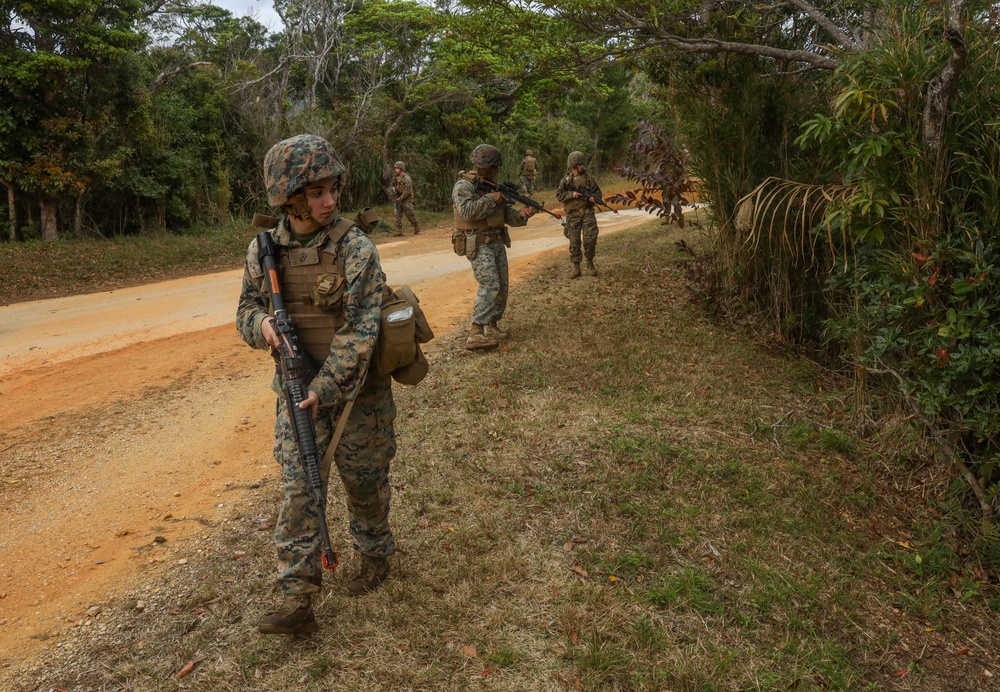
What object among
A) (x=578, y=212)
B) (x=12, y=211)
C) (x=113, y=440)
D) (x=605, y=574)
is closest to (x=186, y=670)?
(x=605, y=574)

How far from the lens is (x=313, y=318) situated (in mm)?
3367

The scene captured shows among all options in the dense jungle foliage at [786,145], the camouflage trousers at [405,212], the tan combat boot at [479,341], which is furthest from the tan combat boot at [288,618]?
the camouflage trousers at [405,212]

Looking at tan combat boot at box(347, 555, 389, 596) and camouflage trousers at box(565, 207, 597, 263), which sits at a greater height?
camouflage trousers at box(565, 207, 597, 263)

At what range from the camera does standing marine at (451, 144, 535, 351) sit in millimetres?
7293

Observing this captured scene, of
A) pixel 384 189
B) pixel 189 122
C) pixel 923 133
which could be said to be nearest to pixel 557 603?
pixel 923 133

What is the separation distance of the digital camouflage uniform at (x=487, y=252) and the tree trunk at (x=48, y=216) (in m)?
10.6

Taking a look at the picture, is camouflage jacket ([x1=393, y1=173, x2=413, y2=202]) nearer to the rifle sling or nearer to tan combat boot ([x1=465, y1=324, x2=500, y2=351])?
tan combat boot ([x1=465, y1=324, x2=500, y2=351])

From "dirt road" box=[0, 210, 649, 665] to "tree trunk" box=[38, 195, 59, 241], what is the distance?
4186mm

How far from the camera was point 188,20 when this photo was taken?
2028 centimetres

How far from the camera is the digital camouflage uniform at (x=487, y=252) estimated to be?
287 inches

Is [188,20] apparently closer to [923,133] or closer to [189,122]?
[189,122]

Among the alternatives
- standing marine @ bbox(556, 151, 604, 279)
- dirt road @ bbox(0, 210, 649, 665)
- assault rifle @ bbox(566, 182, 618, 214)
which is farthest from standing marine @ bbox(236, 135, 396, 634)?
standing marine @ bbox(556, 151, 604, 279)

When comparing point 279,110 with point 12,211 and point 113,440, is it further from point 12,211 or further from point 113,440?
point 113,440

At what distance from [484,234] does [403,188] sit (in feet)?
35.5
